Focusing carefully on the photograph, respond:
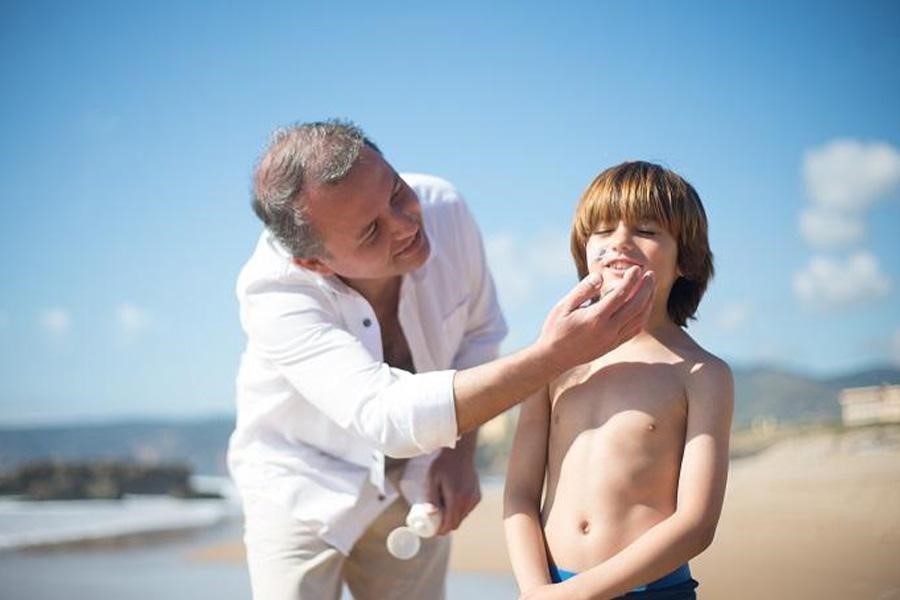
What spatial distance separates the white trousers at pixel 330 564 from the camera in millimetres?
3293

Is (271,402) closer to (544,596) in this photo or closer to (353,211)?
(353,211)

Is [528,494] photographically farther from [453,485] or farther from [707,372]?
[453,485]

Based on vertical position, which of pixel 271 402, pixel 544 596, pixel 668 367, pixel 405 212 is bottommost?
pixel 544 596

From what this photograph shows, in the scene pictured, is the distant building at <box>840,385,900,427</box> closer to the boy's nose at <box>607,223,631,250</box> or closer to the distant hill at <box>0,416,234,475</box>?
the boy's nose at <box>607,223,631,250</box>

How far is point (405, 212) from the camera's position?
119 inches

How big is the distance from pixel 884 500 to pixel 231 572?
4.35 m

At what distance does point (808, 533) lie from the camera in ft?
19.9

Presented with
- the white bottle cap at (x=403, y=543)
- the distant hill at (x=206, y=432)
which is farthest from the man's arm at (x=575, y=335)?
the distant hill at (x=206, y=432)

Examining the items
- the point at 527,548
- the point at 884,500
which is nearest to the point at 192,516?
the point at 884,500

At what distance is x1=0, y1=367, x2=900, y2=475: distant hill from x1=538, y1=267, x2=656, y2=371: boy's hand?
4384 mm

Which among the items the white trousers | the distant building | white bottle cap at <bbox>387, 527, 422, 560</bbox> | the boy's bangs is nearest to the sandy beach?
the distant building

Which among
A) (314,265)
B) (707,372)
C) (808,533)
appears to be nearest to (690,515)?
(707,372)

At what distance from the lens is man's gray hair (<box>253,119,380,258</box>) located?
3012 millimetres

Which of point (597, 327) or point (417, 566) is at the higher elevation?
point (597, 327)
